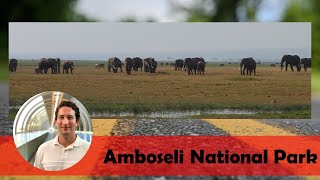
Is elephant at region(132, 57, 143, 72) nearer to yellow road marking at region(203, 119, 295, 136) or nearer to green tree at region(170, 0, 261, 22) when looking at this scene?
yellow road marking at region(203, 119, 295, 136)

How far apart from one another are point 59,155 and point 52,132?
611mm

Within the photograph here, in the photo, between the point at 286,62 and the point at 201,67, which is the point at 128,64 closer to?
the point at 201,67

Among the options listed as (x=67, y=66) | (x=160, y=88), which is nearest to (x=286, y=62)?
(x=160, y=88)

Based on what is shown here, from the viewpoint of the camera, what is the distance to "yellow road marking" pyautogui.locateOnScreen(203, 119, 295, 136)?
816 cm

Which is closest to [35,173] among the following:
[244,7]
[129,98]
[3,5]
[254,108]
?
[129,98]

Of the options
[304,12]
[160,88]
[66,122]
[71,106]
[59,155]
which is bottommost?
[59,155]

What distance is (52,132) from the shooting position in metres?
7.02

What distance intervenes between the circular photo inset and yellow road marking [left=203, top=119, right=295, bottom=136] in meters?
2.24

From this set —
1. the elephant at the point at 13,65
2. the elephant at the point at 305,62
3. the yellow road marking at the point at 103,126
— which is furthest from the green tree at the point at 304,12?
the elephant at the point at 13,65

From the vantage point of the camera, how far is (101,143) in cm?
727

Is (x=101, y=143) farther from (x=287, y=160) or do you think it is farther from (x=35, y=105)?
(x=287, y=160)

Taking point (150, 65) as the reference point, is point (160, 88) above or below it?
below

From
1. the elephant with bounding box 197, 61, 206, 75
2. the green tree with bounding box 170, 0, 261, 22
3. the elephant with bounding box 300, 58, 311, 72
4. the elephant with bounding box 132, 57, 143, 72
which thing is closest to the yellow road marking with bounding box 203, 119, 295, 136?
the elephant with bounding box 197, 61, 206, 75

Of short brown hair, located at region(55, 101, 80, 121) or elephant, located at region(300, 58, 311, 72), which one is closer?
short brown hair, located at region(55, 101, 80, 121)
